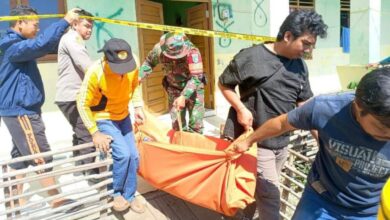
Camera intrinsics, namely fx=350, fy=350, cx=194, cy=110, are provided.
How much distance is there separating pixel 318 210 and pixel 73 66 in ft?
7.56

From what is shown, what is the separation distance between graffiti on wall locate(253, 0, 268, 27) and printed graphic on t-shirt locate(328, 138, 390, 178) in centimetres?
551

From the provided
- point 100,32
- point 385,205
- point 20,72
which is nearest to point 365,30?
point 100,32

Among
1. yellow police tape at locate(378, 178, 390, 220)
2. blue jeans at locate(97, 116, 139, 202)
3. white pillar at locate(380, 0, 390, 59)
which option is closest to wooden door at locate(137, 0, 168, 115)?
blue jeans at locate(97, 116, 139, 202)

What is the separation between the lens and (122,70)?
2367 mm

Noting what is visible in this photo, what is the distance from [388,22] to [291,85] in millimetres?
11323

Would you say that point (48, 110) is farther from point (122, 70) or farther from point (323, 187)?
point (323, 187)

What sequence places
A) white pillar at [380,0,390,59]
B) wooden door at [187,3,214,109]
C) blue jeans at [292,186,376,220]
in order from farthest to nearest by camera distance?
white pillar at [380,0,390,59], wooden door at [187,3,214,109], blue jeans at [292,186,376,220]

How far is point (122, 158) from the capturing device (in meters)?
2.54

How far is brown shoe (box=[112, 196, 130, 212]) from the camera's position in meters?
2.57

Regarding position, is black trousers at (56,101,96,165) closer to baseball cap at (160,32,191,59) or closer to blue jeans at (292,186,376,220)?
baseball cap at (160,32,191,59)

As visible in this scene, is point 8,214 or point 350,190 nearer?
point 350,190

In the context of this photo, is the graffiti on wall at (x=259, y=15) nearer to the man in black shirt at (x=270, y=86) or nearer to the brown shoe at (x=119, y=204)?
the man in black shirt at (x=270, y=86)

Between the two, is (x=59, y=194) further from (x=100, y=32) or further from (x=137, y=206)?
(x=100, y=32)

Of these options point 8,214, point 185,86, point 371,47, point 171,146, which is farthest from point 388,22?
point 8,214
